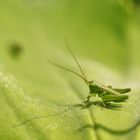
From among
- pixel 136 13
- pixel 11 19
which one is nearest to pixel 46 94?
pixel 11 19

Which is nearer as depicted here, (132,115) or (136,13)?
(132,115)

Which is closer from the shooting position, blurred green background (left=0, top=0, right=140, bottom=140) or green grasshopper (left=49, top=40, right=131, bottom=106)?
blurred green background (left=0, top=0, right=140, bottom=140)

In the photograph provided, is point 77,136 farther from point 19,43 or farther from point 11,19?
point 11,19

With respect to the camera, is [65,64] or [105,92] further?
[65,64]

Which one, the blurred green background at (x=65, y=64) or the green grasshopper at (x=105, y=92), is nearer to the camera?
the blurred green background at (x=65, y=64)

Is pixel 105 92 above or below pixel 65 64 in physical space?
below

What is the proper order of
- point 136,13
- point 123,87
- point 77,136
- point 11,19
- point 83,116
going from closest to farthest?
point 77,136
point 83,116
point 123,87
point 11,19
point 136,13

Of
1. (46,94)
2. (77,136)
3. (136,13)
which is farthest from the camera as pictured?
(136,13)

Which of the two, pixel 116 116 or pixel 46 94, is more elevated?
pixel 46 94
